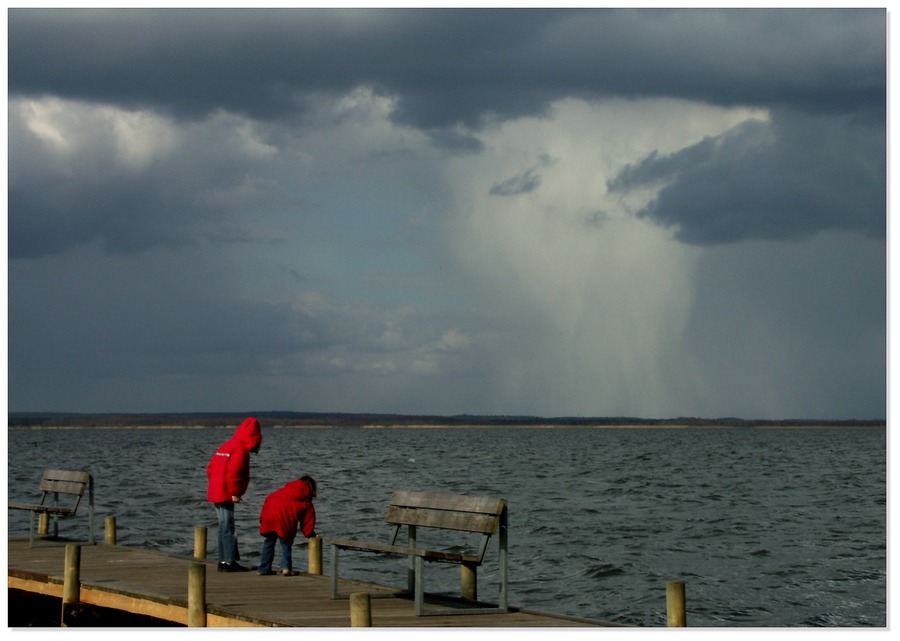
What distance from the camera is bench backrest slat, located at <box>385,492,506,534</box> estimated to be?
11070 mm

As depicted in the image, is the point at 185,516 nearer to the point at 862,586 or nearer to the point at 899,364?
the point at 862,586

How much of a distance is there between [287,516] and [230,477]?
2.74ft

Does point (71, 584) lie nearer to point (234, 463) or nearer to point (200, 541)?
point (234, 463)

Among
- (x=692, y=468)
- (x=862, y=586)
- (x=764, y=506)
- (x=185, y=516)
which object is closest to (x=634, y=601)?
(x=862, y=586)

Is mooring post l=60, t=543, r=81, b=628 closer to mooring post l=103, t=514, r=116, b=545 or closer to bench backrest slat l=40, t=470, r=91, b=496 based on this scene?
bench backrest slat l=40, t=470, r=91, b=496

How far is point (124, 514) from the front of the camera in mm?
31781

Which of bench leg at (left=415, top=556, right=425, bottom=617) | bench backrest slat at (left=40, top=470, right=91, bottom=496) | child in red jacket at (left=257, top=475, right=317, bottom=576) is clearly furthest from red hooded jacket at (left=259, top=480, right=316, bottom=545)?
bench backrest slat at (left=40, top=470, right=91, bottom=496)

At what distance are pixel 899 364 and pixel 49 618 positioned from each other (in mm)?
10208

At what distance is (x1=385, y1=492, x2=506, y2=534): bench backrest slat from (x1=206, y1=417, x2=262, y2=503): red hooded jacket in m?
2.10

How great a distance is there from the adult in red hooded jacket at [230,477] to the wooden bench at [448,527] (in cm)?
218

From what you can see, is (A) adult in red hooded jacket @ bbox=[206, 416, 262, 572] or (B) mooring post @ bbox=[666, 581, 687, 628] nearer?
(B) mooring post @ bbox=[666, 581, 687, 628]

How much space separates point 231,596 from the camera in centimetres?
1194

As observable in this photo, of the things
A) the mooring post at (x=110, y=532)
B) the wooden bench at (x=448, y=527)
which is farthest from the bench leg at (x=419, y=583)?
the mooring post at (x=110, y=532)

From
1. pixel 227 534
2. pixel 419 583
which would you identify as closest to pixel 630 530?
pixel 227 534
